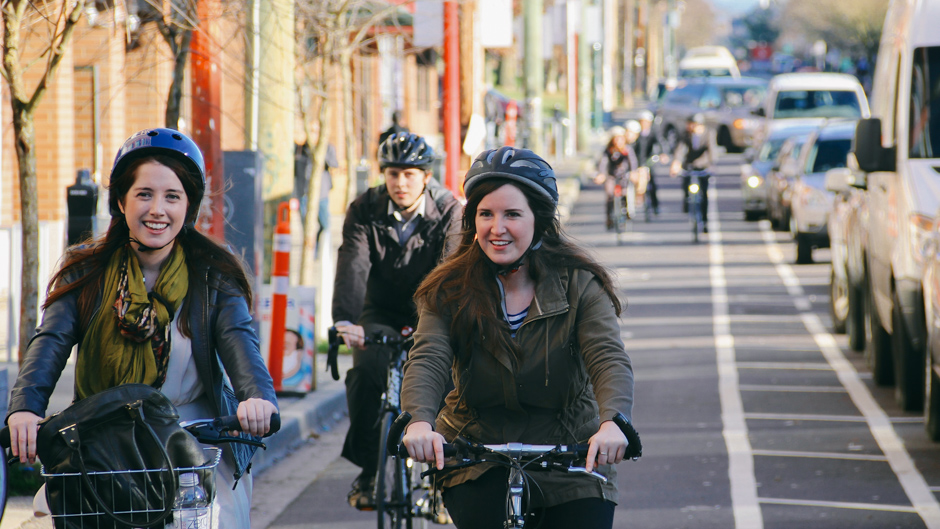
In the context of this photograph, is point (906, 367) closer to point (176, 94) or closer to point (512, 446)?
point (176, 94)

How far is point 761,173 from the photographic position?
24.3 m

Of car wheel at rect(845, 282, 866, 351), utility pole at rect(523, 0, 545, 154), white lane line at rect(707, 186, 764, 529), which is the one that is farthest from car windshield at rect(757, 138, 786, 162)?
car wheel at rect(845, 282, 866, 351)

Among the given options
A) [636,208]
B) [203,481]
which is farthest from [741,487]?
[636,208]

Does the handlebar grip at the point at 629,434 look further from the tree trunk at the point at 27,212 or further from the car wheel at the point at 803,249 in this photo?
the car wheel at the point at 803,249

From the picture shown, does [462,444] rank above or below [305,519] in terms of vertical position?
above

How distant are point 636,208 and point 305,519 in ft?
69.7

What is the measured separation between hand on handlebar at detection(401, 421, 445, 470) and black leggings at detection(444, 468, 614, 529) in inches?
9.6

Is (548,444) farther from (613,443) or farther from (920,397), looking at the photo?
(920,397)

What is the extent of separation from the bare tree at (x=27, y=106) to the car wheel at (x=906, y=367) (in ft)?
18.2

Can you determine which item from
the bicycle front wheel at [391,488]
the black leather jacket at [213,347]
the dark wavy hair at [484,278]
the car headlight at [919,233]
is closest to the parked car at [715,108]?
the car headlight at [919,233]

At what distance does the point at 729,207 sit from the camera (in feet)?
90.9

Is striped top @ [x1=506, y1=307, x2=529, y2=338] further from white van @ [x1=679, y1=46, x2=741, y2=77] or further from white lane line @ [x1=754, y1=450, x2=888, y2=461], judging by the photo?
white van @ [x1=679, y1=46, x2=741, y2=77]

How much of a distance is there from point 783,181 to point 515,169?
18.5 metres

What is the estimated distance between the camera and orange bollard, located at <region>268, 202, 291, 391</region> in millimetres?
8695
